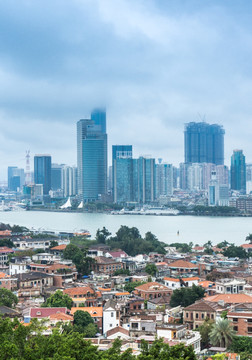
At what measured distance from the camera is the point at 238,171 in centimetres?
4366

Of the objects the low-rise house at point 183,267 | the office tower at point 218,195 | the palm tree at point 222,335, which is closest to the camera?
the palm tree at point 222,335

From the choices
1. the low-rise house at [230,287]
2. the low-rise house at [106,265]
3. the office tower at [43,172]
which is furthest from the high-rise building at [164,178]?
the low-rise house at [230,287]

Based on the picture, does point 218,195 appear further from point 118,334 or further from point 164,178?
point 118,334

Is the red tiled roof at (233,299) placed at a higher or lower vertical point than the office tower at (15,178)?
lower

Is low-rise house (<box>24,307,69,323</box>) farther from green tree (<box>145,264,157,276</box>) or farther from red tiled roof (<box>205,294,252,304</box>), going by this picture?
green tree (<box>145,264,157,276</box>)

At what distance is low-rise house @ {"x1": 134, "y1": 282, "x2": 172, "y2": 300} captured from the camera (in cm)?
634

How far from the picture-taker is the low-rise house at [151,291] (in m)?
6.34

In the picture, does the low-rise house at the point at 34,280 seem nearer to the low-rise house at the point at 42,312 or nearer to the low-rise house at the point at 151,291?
the low-rise house at the point at 151,291

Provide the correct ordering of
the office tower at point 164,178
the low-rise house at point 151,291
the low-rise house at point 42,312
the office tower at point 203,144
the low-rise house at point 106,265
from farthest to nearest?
the office tower at point 203,144, the office tower at point 164,178, the low-rise house at point 106,265, the low-rise house at point 151,291, the low-rise house at point 42,312

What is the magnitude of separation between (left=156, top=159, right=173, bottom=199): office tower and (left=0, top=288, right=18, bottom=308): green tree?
32841mm

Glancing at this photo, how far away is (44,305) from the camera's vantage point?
5.63m

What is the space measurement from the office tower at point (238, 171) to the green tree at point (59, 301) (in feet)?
122

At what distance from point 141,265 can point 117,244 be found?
2308 millimetres

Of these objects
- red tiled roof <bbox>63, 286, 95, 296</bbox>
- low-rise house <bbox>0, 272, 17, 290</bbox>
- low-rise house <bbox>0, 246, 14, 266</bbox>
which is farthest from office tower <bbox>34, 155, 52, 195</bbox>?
red tiled roof <bbox>63, 286, 95, 296</bbox>
